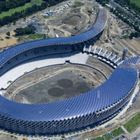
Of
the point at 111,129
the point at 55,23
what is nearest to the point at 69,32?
the point at 55,23

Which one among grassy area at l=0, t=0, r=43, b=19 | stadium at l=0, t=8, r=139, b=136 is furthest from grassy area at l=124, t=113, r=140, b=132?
grassy area at l=0, t=0, r=43, b=19

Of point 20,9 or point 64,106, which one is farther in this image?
point 20,9

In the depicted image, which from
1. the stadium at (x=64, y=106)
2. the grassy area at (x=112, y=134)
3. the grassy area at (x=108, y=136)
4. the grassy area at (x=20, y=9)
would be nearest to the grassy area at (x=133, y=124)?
the grassy area at (x=112, y=134)

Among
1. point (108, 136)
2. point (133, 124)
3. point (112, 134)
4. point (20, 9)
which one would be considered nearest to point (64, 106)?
point (108, 136)

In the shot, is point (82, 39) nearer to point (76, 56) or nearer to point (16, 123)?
point (76, 56)

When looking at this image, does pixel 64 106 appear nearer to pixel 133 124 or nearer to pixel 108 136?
pixel 108 136

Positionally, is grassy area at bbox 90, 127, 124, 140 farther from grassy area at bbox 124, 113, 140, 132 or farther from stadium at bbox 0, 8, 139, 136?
stadium at bbox 0, 8, 139, 136
